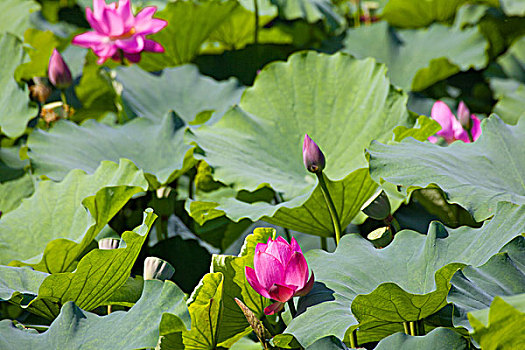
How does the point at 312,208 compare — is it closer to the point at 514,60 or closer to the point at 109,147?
the point at 109,147

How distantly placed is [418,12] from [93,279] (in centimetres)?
180

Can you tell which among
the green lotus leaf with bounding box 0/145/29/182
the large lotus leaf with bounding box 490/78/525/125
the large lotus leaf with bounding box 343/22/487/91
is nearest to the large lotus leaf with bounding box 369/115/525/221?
the large lotus leaf with bounding box 490/78/525/125

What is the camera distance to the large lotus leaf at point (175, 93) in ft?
5.62

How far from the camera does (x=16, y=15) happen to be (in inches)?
84.7

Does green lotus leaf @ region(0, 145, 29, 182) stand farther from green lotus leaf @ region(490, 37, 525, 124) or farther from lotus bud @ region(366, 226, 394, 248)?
green lotus leaf @ region(490, 37, 525, 124)

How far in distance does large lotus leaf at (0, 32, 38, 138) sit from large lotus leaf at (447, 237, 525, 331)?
116cm

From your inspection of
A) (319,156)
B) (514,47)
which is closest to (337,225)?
(319,156)

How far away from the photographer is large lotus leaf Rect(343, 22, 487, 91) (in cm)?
198

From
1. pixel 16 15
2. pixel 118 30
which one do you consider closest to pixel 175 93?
pixel 118 30

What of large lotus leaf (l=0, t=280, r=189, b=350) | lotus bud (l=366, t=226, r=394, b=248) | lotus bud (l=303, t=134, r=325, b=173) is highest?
lotus bud (l=303, t=134, r=325, b=173)

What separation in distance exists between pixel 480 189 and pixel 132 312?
1.83ft

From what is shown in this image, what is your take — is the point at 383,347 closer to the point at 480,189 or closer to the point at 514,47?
the point at 480,189

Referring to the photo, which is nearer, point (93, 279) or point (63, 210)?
point (93, 279)

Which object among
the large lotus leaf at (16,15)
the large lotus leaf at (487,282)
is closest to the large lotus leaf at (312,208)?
the large lotus leaf at (487,282)
